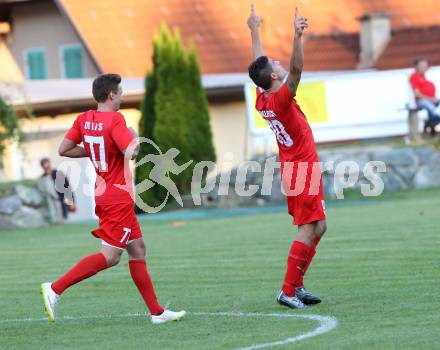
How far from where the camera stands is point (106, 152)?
924cm

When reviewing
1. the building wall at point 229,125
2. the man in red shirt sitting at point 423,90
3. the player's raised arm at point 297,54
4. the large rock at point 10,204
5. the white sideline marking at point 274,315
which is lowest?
the large rock at point 10,204

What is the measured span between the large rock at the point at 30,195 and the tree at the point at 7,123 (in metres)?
1.43

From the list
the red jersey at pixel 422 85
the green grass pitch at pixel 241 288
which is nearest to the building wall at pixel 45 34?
the red jersey at pixel 422 85

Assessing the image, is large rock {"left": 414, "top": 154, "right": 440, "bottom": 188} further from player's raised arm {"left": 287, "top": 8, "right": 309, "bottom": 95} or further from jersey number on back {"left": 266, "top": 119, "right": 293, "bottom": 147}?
player's raised arm {"left": 287, "top": 8, "right": 309, "bottom": 95}

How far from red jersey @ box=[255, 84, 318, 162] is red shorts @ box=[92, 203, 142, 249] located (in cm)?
138

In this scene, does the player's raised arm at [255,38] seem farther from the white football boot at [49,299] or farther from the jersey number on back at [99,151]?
the white football boot at [49,299]

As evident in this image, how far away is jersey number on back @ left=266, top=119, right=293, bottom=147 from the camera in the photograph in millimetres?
9781

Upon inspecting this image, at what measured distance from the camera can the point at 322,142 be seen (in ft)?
93.9

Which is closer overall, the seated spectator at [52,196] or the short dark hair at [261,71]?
the short dark hair at [261,71]

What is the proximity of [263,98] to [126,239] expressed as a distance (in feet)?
5.38

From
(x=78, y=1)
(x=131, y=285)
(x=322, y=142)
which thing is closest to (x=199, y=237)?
(x=131, y=285)

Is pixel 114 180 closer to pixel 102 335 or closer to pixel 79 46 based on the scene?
pixel 102 335

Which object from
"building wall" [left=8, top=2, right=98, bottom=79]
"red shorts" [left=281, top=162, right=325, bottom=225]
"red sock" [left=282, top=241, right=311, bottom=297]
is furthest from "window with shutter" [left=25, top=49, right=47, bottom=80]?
"red sock" [left=282, top=241, right=311, bottom=297]

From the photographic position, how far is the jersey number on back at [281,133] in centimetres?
978
